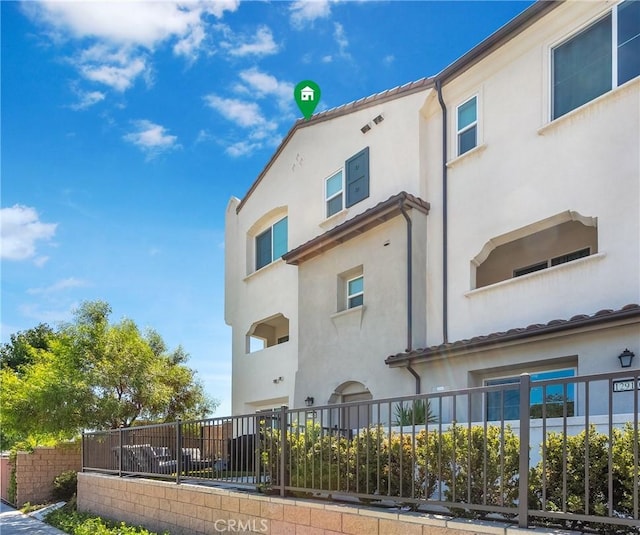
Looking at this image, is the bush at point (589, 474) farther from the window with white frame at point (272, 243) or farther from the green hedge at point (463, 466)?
the window with white frame at point (272, 243)

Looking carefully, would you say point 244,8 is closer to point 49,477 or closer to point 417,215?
point 417,215

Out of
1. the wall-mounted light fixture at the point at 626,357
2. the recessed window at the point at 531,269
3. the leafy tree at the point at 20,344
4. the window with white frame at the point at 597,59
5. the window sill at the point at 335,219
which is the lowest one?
the leafy tree at the point at 20,344

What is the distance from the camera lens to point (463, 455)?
18.2 feet

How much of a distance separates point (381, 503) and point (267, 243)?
12367mm

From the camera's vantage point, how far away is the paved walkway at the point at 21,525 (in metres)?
13.1

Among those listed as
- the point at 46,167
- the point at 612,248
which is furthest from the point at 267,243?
the point at 612,248

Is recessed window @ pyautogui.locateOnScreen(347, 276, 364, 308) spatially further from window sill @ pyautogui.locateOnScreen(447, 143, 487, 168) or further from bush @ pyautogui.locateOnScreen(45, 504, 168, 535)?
bush @ pyautogui.locateOnScreen(45, 504, 168, 535)

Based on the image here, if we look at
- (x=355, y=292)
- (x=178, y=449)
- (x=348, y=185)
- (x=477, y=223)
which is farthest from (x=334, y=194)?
(x=178, y=449)

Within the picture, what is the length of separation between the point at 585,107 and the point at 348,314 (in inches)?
247

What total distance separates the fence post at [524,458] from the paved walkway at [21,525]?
11.1 metres

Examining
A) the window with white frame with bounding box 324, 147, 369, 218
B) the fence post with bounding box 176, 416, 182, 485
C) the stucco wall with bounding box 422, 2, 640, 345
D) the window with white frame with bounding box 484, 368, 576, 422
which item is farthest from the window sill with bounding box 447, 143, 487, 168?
the fence post with bounding box 176, 416, 182, 485

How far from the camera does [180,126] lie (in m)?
15.3

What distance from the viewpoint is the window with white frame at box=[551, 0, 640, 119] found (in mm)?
9172

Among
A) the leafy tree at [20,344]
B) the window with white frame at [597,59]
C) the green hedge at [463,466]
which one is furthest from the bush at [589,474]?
the leafy tree at [20,344]
